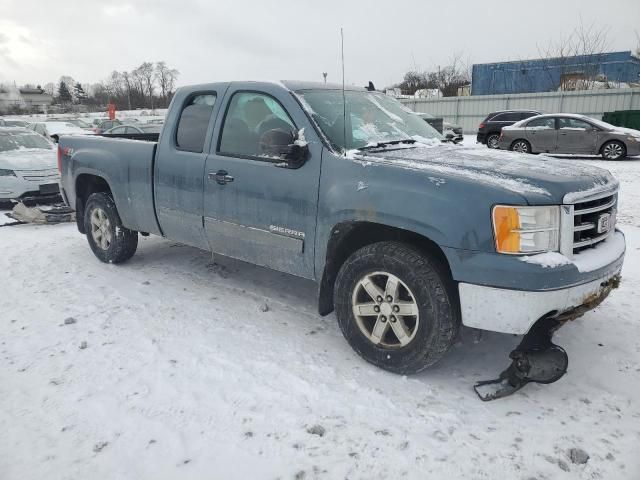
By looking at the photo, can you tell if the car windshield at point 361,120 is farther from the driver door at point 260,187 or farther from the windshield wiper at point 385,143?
the driver door at point 260,187

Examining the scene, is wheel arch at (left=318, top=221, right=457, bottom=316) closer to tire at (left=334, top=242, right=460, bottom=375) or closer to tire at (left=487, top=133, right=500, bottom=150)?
tire at (left=334, top=242, right=460, bottom=375)

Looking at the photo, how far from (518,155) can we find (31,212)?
23.3 feet

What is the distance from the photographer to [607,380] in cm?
307

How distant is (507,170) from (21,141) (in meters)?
10.0

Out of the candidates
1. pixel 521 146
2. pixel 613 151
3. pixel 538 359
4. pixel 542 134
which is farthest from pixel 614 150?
pixel 538 359

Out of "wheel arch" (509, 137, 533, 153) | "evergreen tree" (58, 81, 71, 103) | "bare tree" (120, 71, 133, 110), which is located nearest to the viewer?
"wheel arch" (509, 137, 533, 153)

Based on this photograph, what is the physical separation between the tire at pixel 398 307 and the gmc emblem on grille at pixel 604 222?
1.02 meters

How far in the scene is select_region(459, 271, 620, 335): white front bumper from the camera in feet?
8.65

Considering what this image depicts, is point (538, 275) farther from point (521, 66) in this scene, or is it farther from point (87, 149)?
point (521, 66)

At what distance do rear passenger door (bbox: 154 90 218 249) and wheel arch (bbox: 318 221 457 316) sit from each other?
4.49 feet

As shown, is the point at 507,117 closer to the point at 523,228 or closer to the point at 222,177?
the point at 222,177

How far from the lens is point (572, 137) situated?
14.4 meters

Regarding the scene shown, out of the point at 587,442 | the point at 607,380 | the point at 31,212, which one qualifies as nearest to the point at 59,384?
the point at 587,442

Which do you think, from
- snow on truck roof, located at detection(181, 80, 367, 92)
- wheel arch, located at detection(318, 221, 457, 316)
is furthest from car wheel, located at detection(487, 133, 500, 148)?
wheel arch, located at detection(318, 221, 457, 316)
